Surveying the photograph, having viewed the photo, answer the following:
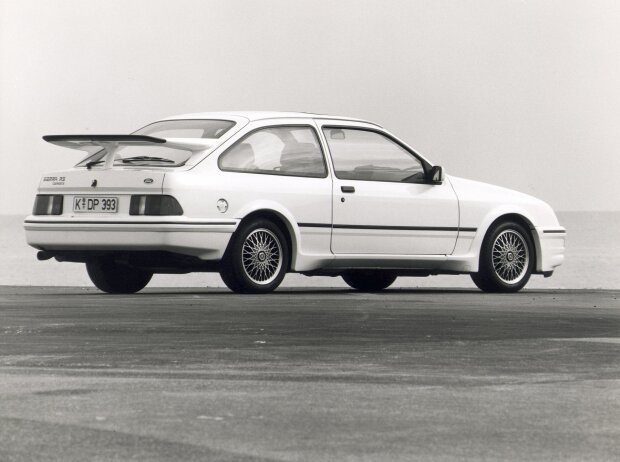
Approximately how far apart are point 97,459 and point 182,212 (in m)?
7.67

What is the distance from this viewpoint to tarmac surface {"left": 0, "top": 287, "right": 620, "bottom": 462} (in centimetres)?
538

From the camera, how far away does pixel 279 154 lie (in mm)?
13758

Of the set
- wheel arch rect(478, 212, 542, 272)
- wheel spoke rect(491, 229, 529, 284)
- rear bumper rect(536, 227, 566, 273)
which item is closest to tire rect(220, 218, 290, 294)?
wheel spoke rect(491, 229, 529, 284)

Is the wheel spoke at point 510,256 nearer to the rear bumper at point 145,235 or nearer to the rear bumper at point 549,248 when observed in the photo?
the rear bumper at point 549,248

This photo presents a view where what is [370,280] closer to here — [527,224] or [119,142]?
[527,224]

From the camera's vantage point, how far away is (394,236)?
14102mm

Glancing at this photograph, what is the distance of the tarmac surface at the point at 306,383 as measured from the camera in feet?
17.6

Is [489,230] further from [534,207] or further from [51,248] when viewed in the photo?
[51,248]

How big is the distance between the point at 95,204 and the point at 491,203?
12.8ft

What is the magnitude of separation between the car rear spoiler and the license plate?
452 mm

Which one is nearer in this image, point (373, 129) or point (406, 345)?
point (406, 345)

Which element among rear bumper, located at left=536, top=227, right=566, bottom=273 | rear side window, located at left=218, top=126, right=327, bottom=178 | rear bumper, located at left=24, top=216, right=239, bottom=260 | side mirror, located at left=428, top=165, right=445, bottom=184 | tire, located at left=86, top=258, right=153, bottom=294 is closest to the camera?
rear bumper, located at left=24, top=216, right=239, bottom=260

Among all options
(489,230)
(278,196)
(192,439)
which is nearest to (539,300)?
(489,230)

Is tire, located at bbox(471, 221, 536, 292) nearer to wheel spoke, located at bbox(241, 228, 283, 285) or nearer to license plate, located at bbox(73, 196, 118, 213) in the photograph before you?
wheel spoke, located at bbox(241, 228, 283, 285)
